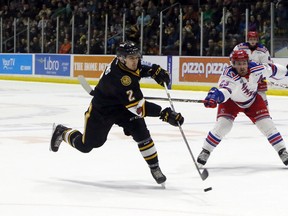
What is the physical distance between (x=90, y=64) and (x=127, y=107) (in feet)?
41.1

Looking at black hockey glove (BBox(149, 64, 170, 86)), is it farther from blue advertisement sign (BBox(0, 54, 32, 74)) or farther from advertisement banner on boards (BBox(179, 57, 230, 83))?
blue advertisement sign (BBox(0, 54, 32, 74))

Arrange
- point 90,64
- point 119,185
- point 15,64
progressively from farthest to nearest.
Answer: point 15,64 → point 90,64 → point 119,185

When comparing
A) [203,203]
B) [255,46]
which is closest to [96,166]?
[203,203]

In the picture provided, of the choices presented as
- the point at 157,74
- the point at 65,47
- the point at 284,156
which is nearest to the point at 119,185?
the point at 157,74

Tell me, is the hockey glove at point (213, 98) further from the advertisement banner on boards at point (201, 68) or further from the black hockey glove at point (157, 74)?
the advertisement banner on boards at point (201, 68)

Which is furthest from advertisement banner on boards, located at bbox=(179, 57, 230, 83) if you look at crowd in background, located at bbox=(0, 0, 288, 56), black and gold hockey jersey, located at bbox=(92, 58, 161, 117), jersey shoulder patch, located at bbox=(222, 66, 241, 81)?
black and gold hockey jersey, located at bbox=(92, 58, 161, 117)

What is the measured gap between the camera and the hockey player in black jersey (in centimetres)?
445

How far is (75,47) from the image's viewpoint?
57.0ft

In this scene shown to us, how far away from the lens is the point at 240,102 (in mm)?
5438

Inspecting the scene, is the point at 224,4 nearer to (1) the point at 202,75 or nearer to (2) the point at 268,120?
(1) the point at 202,75

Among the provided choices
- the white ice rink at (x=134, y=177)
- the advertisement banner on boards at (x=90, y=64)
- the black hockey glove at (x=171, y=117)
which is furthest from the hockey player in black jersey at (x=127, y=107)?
the advertisement banner on boards at (x=90, y=64)

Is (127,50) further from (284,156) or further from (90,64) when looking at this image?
(90,64)

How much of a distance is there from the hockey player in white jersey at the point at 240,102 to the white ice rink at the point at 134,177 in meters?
0.19

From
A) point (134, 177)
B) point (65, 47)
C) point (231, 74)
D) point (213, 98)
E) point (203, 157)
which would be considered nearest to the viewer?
point (134, 177)
